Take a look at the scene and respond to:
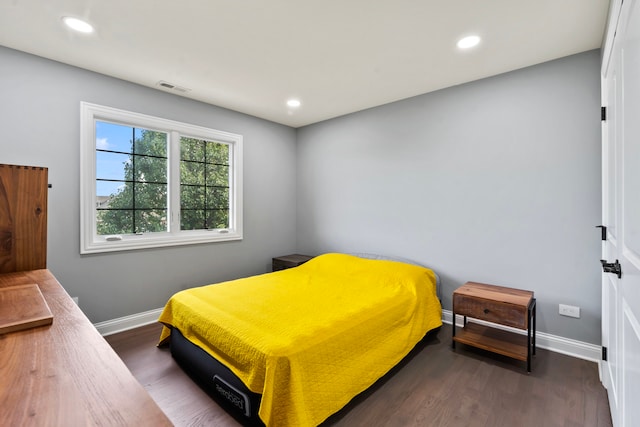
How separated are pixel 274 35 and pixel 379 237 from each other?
239 cm

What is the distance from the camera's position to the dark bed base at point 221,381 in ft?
5.60

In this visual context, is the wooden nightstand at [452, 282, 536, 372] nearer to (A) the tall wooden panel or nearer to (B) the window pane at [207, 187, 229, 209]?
(A) the tall wooden panel

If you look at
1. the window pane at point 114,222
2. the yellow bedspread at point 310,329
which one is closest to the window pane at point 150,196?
Answer: the window pane at point 114,222

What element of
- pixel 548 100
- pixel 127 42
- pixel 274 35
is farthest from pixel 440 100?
pixel 127 42

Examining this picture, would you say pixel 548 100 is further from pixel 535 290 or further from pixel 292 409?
pixel 292 409

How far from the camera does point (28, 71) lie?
2.50 meters

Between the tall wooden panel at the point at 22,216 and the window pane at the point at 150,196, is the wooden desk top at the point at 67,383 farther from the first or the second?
the window pane at the point at 150,196

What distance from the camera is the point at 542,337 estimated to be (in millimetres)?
2635

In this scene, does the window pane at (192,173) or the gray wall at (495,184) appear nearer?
the gray wall at (495,184)

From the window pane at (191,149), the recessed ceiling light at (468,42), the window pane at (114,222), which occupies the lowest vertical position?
the window pane at (114,222)

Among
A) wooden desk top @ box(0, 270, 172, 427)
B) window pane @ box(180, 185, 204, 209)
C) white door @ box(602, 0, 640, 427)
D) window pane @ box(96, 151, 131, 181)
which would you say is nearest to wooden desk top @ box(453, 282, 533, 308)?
white door @ box(602, 0, 640, 427)

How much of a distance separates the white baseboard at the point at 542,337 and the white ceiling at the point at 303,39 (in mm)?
2339

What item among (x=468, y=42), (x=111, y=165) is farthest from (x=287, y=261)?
(x=468, y=42)

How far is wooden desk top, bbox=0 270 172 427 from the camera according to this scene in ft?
1.47
